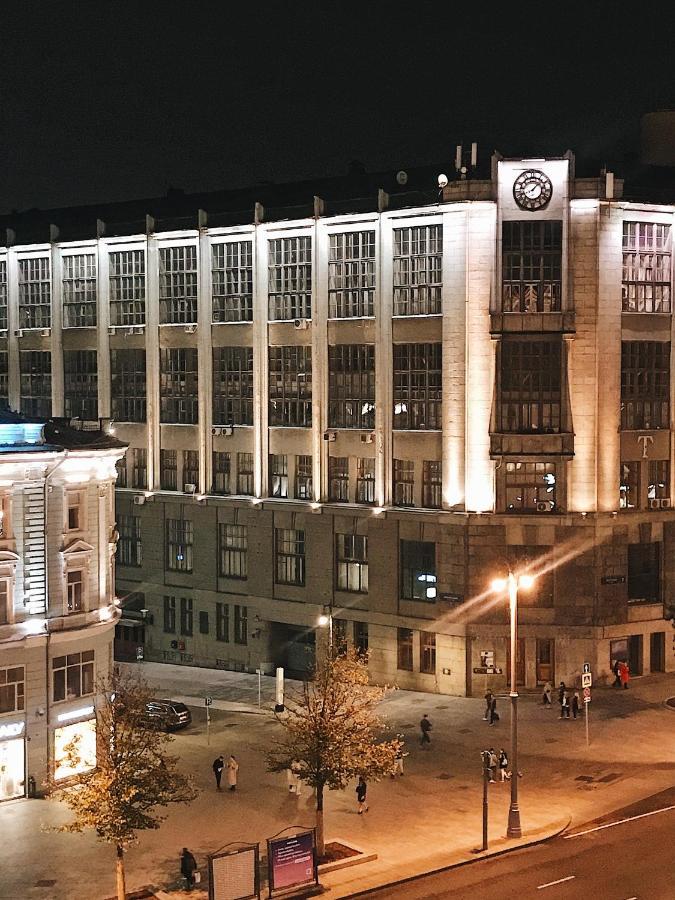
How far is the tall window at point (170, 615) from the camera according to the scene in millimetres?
82500

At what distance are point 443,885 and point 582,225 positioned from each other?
125 ft

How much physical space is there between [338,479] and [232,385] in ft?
30.6

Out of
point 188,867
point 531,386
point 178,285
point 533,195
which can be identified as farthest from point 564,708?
point 178,285

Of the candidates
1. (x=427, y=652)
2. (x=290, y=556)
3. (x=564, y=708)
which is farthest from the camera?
(x=290, y=556)

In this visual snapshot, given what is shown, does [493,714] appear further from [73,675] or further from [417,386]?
[73,675]

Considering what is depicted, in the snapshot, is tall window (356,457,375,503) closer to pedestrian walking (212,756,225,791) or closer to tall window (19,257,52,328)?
pedestrian walking (212,756,225,791)

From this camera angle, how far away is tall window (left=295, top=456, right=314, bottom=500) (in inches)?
3017

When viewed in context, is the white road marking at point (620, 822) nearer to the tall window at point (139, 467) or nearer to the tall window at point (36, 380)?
the tall window at point (139, 467)

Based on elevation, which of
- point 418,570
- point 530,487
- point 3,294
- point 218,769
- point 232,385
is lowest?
point 218,769

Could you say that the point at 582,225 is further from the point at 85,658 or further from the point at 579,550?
the point at 85,658

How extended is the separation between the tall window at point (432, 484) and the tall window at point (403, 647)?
6705 millimetres

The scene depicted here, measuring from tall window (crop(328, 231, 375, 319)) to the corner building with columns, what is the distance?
13cm

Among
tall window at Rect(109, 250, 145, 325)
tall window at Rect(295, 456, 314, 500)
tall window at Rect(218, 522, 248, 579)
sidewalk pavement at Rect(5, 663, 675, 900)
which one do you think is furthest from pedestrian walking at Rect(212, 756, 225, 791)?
tall window at Rect(109, 250, 145, 325)

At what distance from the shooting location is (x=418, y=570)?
7162cm
